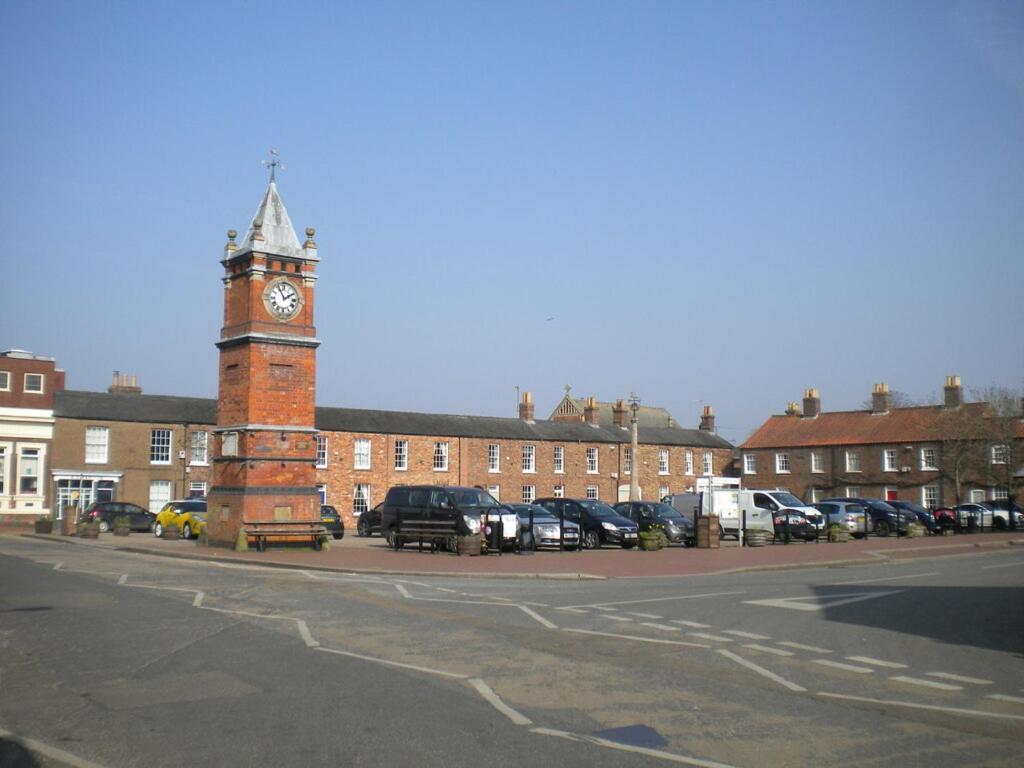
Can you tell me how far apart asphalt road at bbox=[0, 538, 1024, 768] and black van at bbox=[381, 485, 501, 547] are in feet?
33.9

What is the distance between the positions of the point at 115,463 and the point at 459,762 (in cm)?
4651

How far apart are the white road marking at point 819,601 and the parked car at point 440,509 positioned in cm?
1288

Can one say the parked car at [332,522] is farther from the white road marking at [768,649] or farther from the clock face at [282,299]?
the white road marking at [768,649]

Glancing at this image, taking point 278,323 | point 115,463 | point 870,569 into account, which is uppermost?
point 278,323

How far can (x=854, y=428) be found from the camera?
212ft

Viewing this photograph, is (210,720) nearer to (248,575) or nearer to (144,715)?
(144,715)

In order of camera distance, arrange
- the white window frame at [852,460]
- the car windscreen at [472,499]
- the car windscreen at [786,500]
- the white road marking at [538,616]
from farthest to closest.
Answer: the white window frame at [852,460]
the car windscreen at [786,500]
the car windscreen at [472,499]
the white road marking at [538,616]

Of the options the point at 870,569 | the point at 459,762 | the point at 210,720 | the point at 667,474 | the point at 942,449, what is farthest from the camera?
the point at 667,474

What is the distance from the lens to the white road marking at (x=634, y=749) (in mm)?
6801

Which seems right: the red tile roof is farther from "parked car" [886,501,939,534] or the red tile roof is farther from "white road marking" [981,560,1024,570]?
"white road marking" [981,560,1024,570]

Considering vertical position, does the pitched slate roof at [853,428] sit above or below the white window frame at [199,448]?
above

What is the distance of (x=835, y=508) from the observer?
42500 mm

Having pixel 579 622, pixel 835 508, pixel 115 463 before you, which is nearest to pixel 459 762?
pixel 579 622

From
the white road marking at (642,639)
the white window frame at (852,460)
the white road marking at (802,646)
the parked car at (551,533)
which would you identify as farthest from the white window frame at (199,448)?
the white road marking at (802,646)
